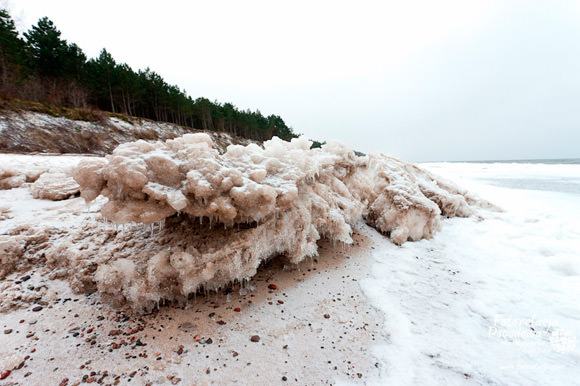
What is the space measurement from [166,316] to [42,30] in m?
35.6

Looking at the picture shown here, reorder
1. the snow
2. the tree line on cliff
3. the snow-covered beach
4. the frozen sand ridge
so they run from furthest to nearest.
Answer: the tree line on cliff
the frozen sand ridge
the snow
the snow-covered beach

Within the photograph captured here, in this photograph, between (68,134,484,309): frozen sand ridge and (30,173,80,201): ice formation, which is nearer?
(68,134,484,309): frozen sand ridge

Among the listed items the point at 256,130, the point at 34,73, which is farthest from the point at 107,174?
the point at 256,130

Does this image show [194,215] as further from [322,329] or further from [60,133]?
[60,133]

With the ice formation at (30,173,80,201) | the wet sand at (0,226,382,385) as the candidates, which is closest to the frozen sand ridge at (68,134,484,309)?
the wet sand at (0,226,382,385)

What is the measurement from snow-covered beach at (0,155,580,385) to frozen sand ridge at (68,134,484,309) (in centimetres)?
40

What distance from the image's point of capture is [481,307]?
3316 mm

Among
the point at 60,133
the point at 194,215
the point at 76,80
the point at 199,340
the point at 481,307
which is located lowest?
the point at 481,307

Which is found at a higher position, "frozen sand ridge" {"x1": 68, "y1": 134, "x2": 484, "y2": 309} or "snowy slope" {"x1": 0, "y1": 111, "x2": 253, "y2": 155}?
"snowy slope" {"x1": 0, "y1": 111, "x2": 253, "y2": 155}

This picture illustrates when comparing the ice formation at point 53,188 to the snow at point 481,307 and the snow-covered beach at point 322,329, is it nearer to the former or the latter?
the snow-covered beach at point 322,329

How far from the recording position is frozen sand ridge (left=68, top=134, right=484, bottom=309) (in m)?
2.60

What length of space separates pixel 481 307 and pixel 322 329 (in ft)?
8.78

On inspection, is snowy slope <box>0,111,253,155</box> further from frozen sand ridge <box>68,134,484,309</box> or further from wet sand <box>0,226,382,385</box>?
wet sand <box>0,226,382,385</box>

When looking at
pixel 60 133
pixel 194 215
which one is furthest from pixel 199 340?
pixel 60 133
